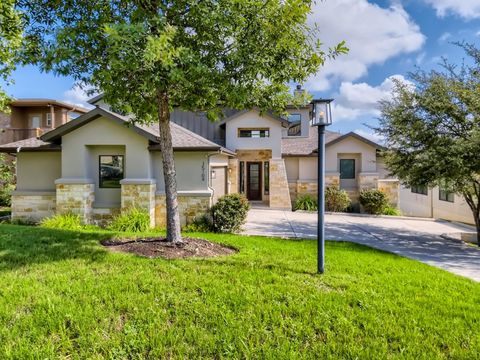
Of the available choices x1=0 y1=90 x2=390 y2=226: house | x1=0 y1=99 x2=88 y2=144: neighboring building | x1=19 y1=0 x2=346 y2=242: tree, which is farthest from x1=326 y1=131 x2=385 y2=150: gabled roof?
x1=0 y1=99 x2=88 y2=144: neighboring building

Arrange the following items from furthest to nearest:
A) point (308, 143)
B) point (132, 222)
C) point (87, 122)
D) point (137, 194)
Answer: point (308, 143) < point (87, 122) < point (137, 194) < point (132, 222)

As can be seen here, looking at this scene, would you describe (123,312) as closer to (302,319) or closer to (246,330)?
(246,330)

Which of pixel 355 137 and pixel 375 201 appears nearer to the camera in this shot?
pixel 375 201

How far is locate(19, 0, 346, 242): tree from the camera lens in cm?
502

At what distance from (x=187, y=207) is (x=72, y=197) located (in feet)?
14.3

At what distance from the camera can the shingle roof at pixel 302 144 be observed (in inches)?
730

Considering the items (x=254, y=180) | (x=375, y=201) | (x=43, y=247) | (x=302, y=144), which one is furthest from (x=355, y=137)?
(x=43, y=247)

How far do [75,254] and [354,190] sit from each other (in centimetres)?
1634

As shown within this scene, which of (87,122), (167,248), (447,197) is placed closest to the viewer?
(167,248)

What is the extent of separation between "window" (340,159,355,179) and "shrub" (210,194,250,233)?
9.94 meters

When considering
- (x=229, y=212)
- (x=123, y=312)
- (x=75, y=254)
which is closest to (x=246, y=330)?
(x=123, y=312)

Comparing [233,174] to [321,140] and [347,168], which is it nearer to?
[347,168]

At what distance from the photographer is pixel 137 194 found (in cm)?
1088

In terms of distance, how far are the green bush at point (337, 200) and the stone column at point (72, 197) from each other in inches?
505
